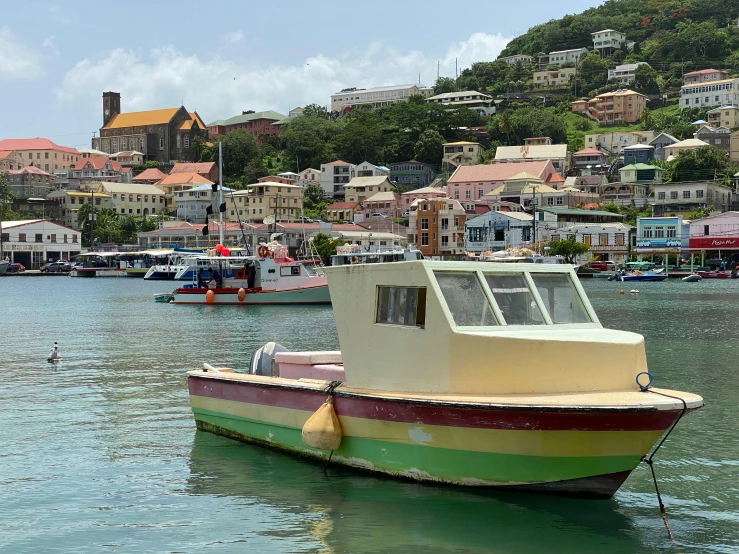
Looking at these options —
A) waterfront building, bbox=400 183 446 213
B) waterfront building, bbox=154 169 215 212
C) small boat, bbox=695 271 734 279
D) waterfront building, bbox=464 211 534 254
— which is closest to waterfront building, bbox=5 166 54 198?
waterfront building, bbox=154 169 215 212

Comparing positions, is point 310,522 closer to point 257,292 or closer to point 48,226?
point 257,292

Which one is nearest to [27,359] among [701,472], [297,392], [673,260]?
[297,392]

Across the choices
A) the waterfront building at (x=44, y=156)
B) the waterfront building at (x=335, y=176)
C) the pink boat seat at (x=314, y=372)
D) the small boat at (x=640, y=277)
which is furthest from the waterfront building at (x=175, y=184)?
the pink boat seat at (x=314, y=372)

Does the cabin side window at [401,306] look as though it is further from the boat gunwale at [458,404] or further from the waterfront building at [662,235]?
the waterfront building at [662,235]

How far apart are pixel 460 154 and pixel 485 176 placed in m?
26.3

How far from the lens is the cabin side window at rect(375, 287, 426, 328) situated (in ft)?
37.8

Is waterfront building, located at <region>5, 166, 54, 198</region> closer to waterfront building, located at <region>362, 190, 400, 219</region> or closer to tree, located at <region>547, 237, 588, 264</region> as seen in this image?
waterfront building, located at <region>362, 190, 400, 219</region>

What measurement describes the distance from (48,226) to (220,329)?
4405 inches

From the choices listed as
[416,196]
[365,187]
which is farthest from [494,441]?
[365,187]

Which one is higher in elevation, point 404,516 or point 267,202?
point 267,202

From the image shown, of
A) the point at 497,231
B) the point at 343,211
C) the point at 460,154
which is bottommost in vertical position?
the point at 497,231

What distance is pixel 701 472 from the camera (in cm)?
1302

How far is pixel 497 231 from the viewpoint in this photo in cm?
11600

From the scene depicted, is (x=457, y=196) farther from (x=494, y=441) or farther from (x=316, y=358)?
(x=494, y=441)
